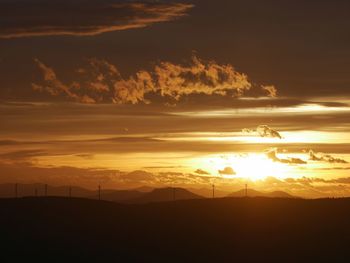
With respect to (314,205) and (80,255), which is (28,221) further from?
(314,205)

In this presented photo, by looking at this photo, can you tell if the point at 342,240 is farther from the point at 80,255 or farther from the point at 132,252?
the point at 80,255

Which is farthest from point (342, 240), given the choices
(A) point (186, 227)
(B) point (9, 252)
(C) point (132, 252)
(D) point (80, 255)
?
(B) point (9, 252)

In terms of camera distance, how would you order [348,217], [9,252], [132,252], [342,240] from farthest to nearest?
1. [348,217]
2. [342,240]
3. [132,252]
4. [9,252]

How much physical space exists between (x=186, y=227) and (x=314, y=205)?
18.6 metres

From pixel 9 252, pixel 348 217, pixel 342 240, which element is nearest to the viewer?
pixel 9 252

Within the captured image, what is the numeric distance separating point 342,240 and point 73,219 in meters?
28.5

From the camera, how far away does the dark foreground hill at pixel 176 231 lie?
83.9 meters

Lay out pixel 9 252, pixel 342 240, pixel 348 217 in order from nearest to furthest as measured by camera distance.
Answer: pixel 9 252 → pixel 342 240 → pixel 348 217

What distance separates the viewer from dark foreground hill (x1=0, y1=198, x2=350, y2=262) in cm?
8394

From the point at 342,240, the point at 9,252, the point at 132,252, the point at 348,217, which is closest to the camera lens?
the point at 9,252

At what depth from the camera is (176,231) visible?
310ft

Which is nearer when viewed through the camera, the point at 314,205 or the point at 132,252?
the point at 132,252

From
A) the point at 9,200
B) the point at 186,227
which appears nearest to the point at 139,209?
the point at 186,227

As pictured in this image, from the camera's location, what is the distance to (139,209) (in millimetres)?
102062
